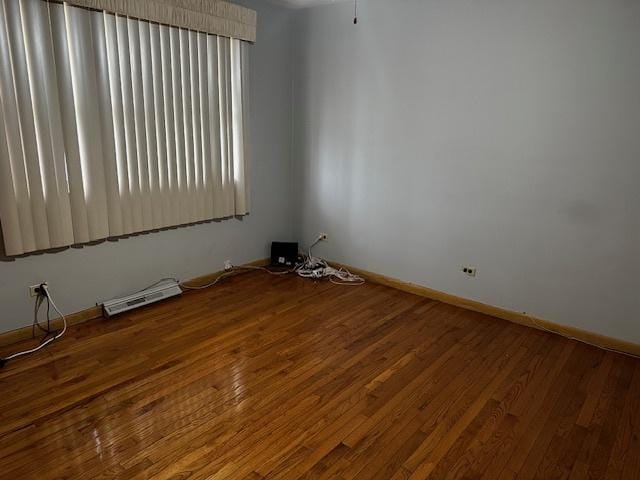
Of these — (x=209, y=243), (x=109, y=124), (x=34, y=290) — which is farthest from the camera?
(x=209, y=243)

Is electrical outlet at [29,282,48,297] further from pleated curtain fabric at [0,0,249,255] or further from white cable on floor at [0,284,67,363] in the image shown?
pleated curtain fabric at [0,0,249,255]

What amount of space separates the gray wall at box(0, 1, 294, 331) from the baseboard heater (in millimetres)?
73

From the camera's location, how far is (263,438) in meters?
2.09

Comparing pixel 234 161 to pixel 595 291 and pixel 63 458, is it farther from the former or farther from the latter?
pixel 595 291

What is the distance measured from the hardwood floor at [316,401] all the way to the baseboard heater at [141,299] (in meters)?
0.09

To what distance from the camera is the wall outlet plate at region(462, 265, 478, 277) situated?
11.7ft

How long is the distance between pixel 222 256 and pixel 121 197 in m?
1.15

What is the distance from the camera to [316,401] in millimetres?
2373

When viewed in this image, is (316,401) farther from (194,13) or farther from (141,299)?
(194,13)

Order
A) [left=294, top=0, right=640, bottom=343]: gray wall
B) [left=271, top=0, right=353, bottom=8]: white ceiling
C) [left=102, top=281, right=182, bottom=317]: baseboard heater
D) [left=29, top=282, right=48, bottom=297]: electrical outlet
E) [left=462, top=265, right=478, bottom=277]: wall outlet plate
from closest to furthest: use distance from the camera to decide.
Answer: [left=294, top=0, right=640, bottom=343]: gray wall → [left=29, top=282, right=48, bottom=297]: electrical outlet → [left=102, top=281, right=182, bottom=317]: baseboard heater → [left=462, top=265, right=478, bottom=277]: wall outlet plate → [left=271, top=0, right=353, bottom=8]: white ceiling

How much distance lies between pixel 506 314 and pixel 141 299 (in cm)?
286

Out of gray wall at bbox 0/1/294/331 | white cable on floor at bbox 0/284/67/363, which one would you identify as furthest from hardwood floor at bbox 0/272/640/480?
gray wall at bbox 0/1/294/331

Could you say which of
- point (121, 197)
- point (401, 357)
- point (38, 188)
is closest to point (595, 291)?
point (401, 357)

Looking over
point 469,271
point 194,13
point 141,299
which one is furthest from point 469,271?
point 194,13
